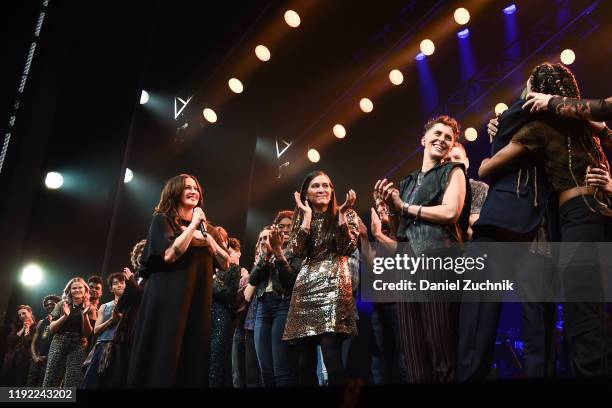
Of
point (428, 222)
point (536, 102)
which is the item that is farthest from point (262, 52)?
point (536, 102)

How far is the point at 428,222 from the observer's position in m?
3.04

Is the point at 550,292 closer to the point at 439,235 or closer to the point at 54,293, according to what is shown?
the point at 439,235

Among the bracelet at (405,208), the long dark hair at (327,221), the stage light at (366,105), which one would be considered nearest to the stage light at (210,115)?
the stage light at (366,105)

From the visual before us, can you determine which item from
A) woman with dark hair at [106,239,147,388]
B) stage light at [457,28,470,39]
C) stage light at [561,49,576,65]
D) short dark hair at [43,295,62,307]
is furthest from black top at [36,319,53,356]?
stage light at [561,49,576,65]

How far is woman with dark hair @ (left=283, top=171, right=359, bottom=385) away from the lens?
362 cm

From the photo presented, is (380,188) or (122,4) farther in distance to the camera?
(122,4)

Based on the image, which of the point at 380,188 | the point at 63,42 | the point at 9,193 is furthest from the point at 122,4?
the point at 380,188

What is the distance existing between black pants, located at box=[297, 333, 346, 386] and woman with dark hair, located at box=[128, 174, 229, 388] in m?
0.58

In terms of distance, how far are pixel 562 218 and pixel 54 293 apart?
3.73 metres

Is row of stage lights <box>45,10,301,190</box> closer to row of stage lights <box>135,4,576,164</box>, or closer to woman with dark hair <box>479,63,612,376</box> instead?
row of stage lights <box>135,4,576,164</box>

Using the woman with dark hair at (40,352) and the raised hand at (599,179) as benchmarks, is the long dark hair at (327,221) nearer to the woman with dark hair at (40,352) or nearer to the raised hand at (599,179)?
the raised hand at (599,179)

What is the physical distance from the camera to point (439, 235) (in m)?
3.01

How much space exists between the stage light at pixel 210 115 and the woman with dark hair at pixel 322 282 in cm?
369

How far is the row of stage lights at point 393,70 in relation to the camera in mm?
6566
